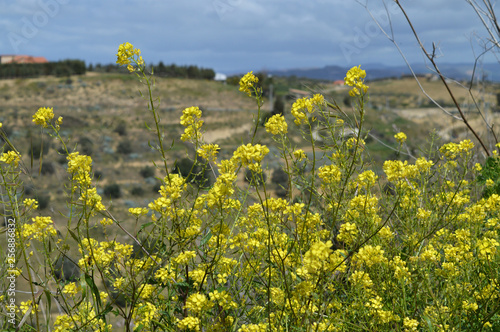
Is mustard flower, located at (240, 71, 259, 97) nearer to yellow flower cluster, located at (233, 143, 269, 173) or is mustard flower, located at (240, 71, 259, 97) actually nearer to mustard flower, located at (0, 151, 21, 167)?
yellow flower cluster, located at (233, 143, 269, 173)

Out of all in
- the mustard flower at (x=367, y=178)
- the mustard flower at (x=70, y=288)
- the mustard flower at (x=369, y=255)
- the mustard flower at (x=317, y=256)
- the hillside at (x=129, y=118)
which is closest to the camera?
the mustard flower at (x=317, y=256)

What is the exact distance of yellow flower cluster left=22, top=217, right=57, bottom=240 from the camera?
2.02 metres

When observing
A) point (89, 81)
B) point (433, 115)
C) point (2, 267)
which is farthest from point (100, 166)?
point (433, 115)

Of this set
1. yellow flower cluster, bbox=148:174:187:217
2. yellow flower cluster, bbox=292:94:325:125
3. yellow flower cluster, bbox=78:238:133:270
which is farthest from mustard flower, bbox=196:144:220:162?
yellow flower cluster, bbox=78:238:133:270

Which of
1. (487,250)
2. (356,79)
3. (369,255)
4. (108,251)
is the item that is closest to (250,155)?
(356,79)

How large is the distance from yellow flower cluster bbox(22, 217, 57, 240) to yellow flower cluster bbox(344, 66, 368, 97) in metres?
1.50

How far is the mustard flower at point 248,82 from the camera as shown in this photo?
196 centimetres

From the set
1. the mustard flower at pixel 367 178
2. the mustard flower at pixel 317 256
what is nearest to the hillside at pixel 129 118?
the mustard flower at pixel 367 178

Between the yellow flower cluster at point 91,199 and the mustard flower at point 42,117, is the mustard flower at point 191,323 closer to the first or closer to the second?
the yellow flower cluster at point 91,199

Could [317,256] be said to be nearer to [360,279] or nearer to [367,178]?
[360,279]

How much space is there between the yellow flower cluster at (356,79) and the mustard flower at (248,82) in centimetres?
44

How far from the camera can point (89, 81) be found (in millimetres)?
58438

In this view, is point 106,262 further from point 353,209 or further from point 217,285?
point 353,209

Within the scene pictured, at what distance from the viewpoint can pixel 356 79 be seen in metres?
1.70
